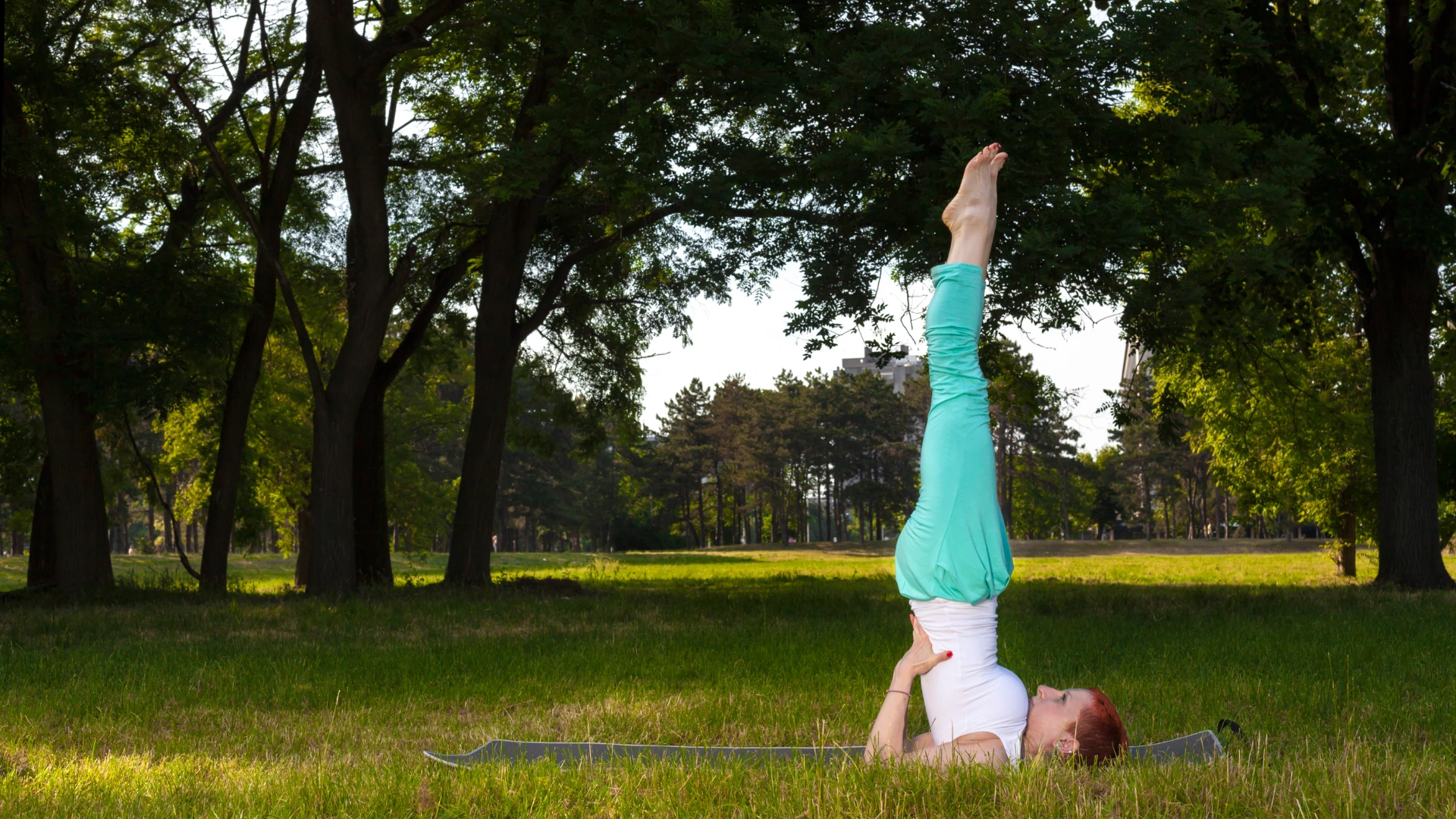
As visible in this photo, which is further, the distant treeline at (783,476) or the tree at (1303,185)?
the distant treeline at (783,476)

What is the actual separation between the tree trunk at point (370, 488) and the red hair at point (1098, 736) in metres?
17.7

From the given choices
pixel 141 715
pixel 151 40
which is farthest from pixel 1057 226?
pixel 151 40

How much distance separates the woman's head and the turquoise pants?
65 centimetres

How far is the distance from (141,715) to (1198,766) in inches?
254

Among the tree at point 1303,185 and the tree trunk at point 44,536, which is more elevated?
the tree at point 1303,185

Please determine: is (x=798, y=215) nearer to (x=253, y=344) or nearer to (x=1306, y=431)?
(x=253, y=344)

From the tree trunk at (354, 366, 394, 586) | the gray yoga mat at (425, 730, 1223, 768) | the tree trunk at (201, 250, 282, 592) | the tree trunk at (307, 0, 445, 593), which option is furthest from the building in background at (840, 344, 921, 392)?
the gray yoga mat at (425, 730, 1223, 768)

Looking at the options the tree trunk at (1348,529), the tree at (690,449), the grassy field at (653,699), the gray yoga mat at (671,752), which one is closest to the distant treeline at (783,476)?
the tree at (690,449)

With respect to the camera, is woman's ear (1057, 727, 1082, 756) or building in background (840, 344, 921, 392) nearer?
woman's ear (1057, 727, 1082, 756)

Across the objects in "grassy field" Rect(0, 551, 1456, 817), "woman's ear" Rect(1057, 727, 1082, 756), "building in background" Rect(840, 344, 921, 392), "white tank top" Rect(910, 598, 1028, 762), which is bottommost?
"grassy field" Rect(0, 551, 1456, 817)

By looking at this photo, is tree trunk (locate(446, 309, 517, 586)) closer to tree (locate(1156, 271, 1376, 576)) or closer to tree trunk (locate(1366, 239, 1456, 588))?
tree (locate(1156, 271, 1376, 576))

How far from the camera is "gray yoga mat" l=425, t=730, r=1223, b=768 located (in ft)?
16.7

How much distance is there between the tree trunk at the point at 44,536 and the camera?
61.4ft

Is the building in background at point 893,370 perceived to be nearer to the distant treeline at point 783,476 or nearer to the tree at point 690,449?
the distant treeline at point 783,476
